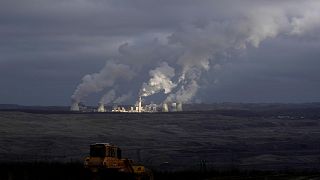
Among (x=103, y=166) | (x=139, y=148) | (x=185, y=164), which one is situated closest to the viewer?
(x=103, y=166)

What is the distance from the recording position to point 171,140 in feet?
411

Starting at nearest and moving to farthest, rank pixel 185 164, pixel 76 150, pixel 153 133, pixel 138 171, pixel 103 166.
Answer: pixel 103 166
pixel 138 171
pixel 185 164
pixel 76 150
pixel 153 133

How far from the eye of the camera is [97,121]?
15688 centimetres

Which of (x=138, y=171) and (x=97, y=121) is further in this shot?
(x=97, y=121)

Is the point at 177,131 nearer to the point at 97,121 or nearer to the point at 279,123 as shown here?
the point at 97,121

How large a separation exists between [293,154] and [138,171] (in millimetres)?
73765

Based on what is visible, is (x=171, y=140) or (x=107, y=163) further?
(x=171, y=140)

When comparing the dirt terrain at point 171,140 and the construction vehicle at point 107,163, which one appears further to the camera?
the dirt terrain at point 171,140

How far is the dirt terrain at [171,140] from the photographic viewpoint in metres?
94.4

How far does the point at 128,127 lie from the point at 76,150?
44881mm

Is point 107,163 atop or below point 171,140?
atop

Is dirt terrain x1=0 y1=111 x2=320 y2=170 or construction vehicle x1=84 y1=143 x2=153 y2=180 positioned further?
dirt terrain x1=0 y1=111 x2=320 y2=170

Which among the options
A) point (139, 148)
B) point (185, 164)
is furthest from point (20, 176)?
point (139, 148)

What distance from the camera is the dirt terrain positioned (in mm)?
94375
